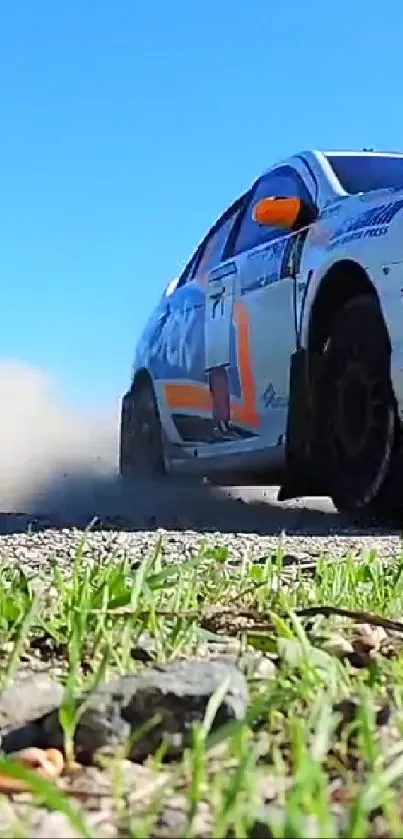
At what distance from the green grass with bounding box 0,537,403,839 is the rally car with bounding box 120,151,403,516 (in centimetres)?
246

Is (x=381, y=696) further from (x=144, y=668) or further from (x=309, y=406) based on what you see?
(x=309, y=406)

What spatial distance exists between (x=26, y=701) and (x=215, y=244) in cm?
645

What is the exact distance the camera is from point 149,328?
29.0 feet

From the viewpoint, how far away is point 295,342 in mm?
6297

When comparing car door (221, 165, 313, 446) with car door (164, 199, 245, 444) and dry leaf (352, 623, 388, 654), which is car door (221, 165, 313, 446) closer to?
car door (164, 199, 245, 444)

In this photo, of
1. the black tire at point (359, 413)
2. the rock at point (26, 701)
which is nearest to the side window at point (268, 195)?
the black tire at point (359, 413)

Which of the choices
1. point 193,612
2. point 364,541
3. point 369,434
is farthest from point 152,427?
point 193,612

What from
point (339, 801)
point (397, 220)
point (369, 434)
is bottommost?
point (339, 801)

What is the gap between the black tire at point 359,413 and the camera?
18.1ft

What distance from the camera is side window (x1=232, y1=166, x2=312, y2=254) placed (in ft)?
22.6

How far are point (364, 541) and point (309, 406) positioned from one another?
156 centimetres

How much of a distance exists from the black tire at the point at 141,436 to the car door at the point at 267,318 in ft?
4.63

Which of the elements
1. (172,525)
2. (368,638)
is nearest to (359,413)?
(172,525)

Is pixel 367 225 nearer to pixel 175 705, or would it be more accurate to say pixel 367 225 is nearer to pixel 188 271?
pixel 188 271
